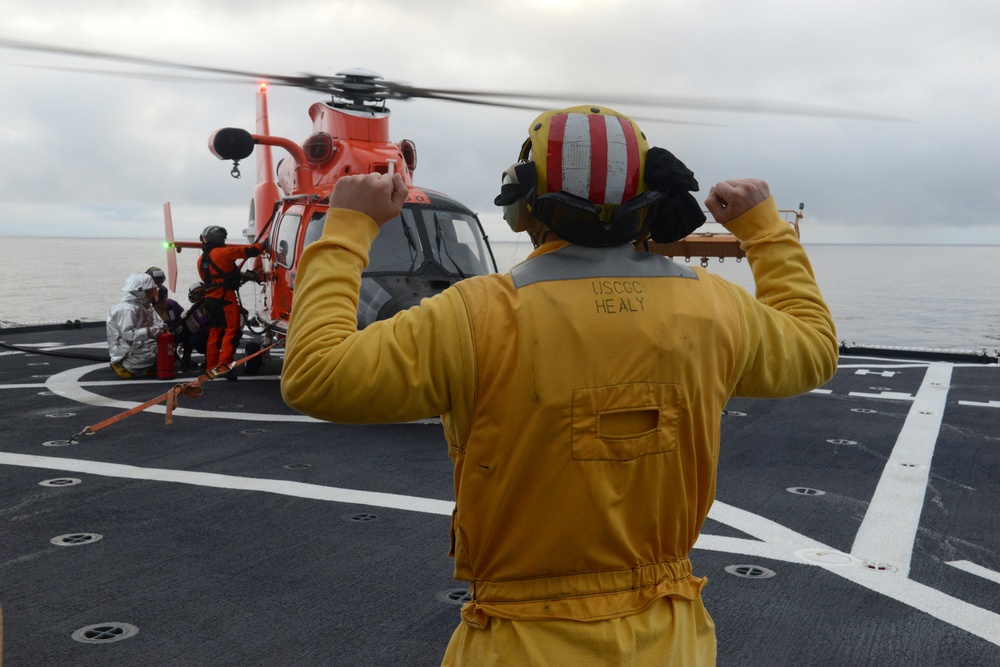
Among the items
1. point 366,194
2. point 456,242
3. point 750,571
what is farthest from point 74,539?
point 456,242

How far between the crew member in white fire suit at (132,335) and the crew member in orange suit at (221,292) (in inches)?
29.5

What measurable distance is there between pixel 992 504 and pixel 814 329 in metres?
4.68

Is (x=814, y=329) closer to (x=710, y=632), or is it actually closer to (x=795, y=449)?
(x=710, y=632)

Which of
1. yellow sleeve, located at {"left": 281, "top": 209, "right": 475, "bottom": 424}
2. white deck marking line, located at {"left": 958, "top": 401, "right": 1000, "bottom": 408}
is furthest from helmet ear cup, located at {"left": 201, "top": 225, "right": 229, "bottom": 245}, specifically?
yellow sleeve, located at {"left": 281, "top": 209, "right": 475, "bottom": 424}

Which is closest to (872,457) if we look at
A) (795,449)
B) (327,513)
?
(795,449)

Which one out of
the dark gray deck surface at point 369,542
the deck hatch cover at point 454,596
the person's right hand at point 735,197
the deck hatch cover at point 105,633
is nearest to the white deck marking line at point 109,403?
the dark gray deck surface at point 369,542

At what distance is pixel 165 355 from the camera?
35.5 ft

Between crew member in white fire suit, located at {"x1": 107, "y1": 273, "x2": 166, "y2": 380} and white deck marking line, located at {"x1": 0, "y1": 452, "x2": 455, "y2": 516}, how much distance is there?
13.8ft

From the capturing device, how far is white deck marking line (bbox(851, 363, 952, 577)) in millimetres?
4715

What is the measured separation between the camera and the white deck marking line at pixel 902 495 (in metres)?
4.71

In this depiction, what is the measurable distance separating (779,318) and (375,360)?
36.6 inches

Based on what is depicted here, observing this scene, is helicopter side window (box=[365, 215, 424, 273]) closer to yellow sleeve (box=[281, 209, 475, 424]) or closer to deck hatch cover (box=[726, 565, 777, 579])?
deck hatch cover (box=[726, 565, 777, 579])

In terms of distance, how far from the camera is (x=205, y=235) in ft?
36.4

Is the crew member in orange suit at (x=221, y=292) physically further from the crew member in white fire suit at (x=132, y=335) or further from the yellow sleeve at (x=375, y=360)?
the yellow sleeve at (x=375, y=360)
